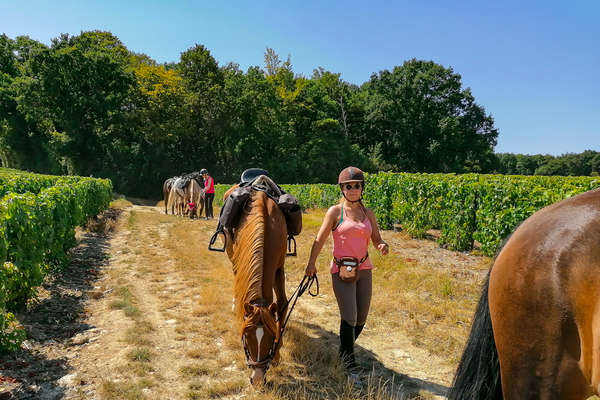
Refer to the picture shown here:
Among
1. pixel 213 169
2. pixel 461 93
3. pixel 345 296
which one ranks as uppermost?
pixel 461 93

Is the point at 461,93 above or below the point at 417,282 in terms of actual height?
above

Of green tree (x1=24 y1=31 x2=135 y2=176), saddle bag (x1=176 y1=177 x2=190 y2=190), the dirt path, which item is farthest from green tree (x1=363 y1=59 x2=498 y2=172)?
the dirt path

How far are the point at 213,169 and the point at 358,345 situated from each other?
42521mm

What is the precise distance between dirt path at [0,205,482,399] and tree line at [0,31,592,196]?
3668 cm

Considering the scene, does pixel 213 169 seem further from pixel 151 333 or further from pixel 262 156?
pixel 151 333

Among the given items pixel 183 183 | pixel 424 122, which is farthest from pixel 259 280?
pixel 424 122

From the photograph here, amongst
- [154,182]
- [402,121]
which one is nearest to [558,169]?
[402,121]

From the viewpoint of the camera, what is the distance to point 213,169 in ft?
148

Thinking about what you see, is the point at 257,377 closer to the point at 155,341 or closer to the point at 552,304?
the point at 155,341

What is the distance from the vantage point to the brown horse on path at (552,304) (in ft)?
4.83

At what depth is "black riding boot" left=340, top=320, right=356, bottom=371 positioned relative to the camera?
3.61 meters

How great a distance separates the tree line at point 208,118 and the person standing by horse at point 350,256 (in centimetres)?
Result: 4017

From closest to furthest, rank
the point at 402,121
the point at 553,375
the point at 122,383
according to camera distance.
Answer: the point at 553,375
the point at 122,383
the point at 402,121

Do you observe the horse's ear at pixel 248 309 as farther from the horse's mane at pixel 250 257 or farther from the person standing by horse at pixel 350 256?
the person standing by horse at pixel 350 256
